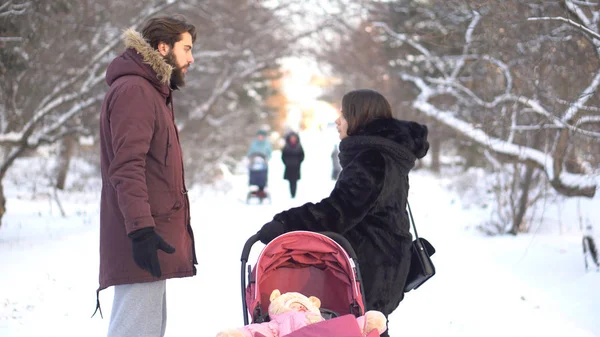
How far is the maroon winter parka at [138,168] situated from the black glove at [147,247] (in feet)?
0.13

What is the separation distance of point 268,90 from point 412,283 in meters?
29.6

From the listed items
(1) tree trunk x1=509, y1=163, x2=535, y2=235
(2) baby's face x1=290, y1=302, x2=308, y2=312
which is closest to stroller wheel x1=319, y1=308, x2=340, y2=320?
(2) baby's face x1=290, y1=302, x2=308, y2=312

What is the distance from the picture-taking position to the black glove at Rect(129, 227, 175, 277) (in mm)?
3396

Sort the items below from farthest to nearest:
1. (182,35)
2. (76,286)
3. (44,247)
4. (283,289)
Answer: (44,247), (76,286), (283,289), (182,35)

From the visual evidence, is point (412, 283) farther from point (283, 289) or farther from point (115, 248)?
point (115, 248)

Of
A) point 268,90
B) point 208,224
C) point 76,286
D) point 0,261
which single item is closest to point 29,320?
point 76,286

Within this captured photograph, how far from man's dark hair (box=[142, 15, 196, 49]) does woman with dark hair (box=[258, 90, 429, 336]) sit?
1.15 meters

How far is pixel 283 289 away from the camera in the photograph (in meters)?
4.22

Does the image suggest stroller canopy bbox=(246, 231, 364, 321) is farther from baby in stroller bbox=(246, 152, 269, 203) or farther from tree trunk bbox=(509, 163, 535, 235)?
baby in stroller bbox=(246, 152, 269, 203)

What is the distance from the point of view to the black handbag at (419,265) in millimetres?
4441

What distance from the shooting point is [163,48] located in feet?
12.5

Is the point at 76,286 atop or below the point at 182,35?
below

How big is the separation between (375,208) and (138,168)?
4.86 ft

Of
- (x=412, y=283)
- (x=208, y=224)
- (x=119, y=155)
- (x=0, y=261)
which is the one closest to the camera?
(x=119, y=155)
